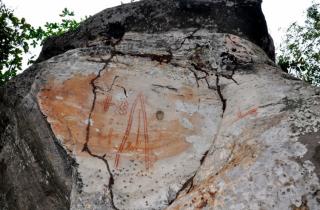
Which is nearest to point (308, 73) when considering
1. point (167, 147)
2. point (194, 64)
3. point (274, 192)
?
point (194, 64)

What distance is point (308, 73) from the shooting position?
26.0ft

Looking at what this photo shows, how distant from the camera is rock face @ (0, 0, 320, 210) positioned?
1.92m

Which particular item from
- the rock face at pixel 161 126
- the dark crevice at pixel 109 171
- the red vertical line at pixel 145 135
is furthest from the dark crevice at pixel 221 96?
the dark crevice at pixel 109 171

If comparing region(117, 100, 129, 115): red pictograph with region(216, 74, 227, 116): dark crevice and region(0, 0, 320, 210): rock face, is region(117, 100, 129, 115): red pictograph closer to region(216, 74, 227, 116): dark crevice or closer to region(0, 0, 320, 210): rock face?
region(0, 0, 320, 210): rock face

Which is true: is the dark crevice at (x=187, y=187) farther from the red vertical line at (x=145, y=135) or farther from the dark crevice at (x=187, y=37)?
the dark crevice at (x=187, y=37)

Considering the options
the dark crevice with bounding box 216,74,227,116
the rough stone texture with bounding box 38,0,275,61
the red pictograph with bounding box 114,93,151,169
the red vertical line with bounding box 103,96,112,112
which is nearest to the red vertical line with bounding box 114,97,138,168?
the red pictograph with bounding box 114,93,151,169

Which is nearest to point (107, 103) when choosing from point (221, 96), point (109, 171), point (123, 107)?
point (123, 107)

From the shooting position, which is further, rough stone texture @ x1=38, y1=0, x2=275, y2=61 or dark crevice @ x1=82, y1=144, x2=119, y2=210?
rough stone texture @ x1=38, y1=0, x2=275, y2=61

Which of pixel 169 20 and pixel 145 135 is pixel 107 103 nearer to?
pixel 145 135

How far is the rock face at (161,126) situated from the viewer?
75.4 inches

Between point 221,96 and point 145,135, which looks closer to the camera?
point 145,135

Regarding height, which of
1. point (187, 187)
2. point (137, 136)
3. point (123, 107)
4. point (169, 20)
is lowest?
point (187, 187)

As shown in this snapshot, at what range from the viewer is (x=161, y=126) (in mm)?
2537

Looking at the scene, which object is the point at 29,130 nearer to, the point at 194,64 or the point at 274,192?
the point at 194,64
